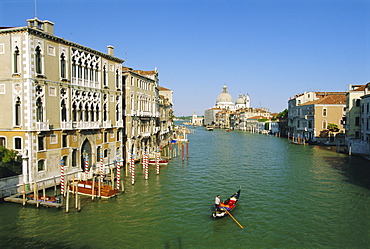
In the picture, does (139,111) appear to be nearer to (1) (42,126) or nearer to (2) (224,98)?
(1) (42,126)

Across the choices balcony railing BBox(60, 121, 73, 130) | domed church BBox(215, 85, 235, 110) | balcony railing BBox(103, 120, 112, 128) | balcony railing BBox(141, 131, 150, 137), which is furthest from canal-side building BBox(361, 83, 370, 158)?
domed church BBox(215, 85, 235, 110)

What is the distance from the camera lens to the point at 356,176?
23.1 m

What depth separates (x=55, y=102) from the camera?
1747cm

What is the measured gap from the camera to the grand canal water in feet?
39.4

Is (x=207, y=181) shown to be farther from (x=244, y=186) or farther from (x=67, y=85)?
(x=67, y=85)

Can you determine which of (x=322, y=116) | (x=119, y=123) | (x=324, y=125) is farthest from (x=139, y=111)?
(x=324, y=125)

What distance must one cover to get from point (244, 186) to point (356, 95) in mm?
23349

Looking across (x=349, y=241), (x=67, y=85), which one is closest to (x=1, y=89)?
(x=67, y=85)

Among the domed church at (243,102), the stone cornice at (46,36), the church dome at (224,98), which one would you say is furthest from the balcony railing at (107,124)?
the church dome at (224,98)

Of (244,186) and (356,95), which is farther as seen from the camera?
(356,95)

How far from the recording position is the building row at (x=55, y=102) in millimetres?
15805

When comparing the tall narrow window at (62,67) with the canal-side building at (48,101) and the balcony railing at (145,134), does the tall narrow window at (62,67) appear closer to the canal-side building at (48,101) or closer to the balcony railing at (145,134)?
the canal-side building at (48,101)

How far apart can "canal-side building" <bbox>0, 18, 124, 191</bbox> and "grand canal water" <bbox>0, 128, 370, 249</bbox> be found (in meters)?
3.11

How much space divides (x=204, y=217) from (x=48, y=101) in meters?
10.7
